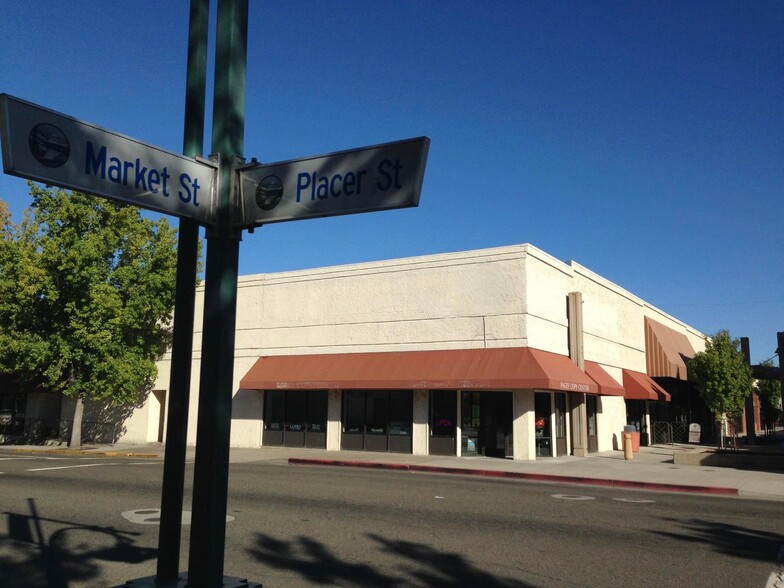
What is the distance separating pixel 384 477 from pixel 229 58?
48.1ft

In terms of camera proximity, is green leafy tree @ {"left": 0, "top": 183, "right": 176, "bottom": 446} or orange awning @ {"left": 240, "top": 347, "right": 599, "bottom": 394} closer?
orange awning @ {"left": 240, "top": 347, "right": 599, "bottom": 394}

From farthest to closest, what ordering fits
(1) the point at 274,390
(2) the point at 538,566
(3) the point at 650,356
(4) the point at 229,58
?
1. (3) the point at 650,356
2. (1) the point at 274,390
3. (2) the point at 538,566
4. (4) the point at 229,58

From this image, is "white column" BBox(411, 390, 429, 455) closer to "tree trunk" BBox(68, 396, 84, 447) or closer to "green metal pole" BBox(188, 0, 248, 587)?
"tree trunk" BBox(68, 396, 84, 447)

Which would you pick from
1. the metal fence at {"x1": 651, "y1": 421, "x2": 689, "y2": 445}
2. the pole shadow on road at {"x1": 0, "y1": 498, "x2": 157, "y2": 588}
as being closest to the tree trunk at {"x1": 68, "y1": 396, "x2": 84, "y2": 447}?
the pole shadow on road at {"x1": 0, "y1": 498, "x2": 157, "y2": 588}

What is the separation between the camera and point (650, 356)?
3569cm

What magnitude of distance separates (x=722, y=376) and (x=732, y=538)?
28.6 metres

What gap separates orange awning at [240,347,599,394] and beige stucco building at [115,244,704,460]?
53 millimetres

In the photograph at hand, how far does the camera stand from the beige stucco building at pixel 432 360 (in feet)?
78.0

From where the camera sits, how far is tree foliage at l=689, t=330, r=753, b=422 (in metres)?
35.2

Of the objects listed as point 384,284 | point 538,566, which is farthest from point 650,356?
point 538,566

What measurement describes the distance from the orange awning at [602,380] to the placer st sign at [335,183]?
950 inches

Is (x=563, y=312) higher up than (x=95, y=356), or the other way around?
(x=563, y=312)

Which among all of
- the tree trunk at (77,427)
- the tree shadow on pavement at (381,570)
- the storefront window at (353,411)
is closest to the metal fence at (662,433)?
the storefront window at (353,411)

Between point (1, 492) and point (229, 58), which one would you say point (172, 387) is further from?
point (1, 492)
